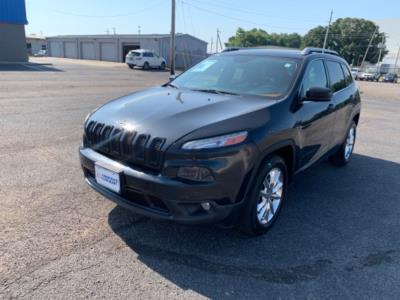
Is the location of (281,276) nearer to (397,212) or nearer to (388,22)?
(397,212)

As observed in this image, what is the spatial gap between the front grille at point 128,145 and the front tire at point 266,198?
903 millimetres

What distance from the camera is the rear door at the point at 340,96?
482cm

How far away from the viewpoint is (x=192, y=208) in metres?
2.79

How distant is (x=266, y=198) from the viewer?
11.1ft

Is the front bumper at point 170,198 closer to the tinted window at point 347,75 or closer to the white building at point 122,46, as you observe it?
the tinted window at point 347,75

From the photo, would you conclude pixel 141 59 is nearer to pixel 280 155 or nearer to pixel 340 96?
pixel 340 96

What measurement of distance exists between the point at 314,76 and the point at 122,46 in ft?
153

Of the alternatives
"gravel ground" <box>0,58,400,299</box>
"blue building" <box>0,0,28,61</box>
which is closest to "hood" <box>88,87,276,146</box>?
"gravel ground" <box>0,58,400,299</box>

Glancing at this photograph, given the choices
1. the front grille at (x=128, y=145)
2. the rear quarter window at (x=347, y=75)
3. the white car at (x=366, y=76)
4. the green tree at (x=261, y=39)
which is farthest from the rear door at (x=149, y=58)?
the green tree at (x=261, y=39)

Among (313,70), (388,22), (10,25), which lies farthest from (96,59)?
(388,22)

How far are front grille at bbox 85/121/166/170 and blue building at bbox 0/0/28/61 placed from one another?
30.5 metres

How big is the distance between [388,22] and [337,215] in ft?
322

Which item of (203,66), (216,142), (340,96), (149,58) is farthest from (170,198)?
(149,58)

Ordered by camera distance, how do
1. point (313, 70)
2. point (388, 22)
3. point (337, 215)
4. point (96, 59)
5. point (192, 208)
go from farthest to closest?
point (388, 22) → point (96, 59) → point (313, 70) → point (337, 215) → point (192, 208)
